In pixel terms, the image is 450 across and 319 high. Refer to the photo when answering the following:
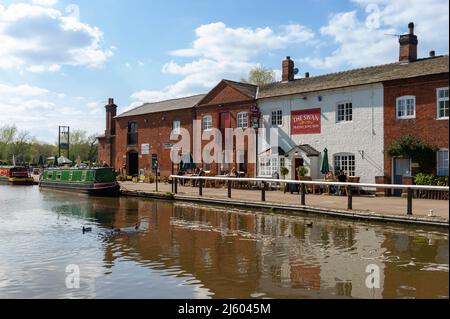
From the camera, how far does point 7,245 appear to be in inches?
434

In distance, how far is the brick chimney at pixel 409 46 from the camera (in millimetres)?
20938

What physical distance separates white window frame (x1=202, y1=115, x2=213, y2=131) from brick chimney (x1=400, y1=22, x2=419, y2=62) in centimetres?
1231

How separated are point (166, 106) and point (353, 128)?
16.4m

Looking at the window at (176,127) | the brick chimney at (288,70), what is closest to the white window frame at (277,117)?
the brick chimney at (288,70)

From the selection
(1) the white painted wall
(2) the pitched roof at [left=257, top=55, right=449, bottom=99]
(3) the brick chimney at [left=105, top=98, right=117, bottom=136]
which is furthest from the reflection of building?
(3) the brick chimney at [left=105, top=98, right=117, bottom=136]

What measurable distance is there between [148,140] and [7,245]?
23.2 metres

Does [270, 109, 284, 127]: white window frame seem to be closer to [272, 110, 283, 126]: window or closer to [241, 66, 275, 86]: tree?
[272, 110, 283, 126]: window

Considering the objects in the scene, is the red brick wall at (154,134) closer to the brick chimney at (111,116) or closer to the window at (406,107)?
the brick chimney at (111,116)

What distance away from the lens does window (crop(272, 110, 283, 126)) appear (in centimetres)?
2516

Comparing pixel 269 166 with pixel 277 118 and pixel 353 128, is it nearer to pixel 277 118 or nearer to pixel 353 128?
pixel 277 118

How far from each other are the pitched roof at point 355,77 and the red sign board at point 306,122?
1.13 m

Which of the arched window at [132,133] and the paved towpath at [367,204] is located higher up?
the arched window at [132,133]

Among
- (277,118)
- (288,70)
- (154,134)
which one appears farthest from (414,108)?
(154,134)
